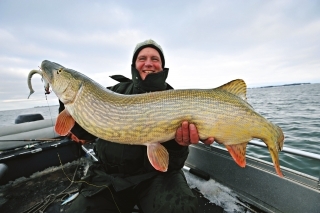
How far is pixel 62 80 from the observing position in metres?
1.78

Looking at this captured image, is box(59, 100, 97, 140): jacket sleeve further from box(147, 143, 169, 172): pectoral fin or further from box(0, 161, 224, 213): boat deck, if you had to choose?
box(0, 161, 224, 213): boat deck

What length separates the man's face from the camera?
2.63m

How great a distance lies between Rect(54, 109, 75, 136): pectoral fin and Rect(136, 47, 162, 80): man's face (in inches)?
45.9

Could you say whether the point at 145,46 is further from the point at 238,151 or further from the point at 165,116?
the point at 238,151

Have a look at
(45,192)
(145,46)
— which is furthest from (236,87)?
(45,192)

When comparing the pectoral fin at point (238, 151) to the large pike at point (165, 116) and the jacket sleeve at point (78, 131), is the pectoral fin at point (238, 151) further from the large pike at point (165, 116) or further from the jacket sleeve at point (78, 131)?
the jacket sleeve at point (78, 131)

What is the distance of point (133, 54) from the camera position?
278cm

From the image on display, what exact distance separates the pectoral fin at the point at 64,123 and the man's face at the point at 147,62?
117cm

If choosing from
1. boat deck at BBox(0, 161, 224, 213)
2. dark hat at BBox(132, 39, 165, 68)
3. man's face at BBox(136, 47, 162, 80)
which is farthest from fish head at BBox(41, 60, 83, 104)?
boat deck at BBox(0, 161, 224, 213)

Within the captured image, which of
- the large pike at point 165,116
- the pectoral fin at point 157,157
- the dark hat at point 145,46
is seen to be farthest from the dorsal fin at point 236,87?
the dark hat at point 145,46

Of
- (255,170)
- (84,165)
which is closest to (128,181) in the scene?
(255,170)

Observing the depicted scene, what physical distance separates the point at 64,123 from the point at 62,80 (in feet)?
1.38

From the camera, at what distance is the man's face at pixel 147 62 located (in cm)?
263

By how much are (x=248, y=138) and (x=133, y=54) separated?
1971mm
